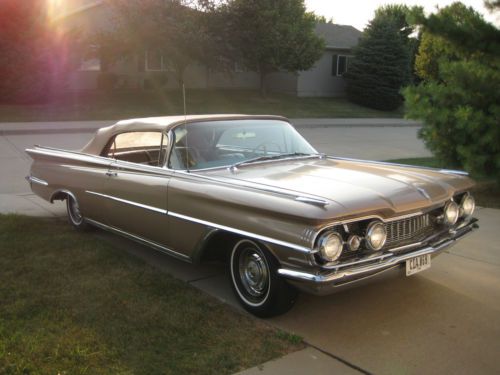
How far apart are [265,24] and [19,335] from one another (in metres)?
23.6

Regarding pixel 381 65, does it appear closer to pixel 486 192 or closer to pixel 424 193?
pixel 486 192

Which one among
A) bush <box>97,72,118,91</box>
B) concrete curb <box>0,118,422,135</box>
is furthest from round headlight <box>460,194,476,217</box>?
bush <box>97,72,118,91</box>

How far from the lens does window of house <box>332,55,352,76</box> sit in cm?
3394

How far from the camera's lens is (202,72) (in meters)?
32.0

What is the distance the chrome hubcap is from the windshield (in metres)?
0.92

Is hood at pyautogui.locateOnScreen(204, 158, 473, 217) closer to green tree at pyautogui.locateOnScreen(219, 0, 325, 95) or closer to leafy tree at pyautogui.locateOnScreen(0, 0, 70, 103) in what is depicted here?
leafy tree at pyautogui.locateOnScreen(0, 0, 70, 103)

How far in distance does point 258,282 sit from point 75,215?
9.58 ft

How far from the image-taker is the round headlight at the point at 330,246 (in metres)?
3.29

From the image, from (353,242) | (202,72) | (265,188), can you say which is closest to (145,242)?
(265,188)

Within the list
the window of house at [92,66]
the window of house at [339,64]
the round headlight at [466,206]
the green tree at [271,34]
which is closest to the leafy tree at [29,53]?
the window of house at [92,66]

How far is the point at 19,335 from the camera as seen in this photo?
136 inches

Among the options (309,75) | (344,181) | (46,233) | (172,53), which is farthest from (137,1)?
(344,181)

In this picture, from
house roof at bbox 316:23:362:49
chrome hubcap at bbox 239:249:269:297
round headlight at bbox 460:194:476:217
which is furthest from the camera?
house roof at bbox 316:23:362:49

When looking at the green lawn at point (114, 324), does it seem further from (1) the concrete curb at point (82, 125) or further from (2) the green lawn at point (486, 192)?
(1) the concrete curb at point (82, 125)
